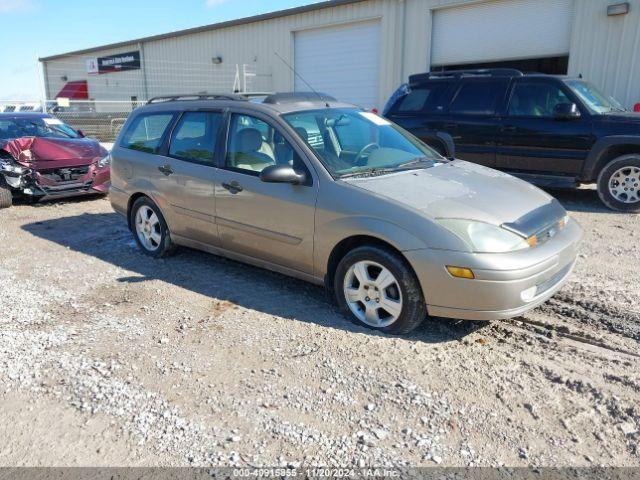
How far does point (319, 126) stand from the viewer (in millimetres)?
4539

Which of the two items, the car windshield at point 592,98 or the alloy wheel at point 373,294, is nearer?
the alloy wheel at point 373,294

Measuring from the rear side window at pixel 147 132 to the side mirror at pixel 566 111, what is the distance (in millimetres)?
5451

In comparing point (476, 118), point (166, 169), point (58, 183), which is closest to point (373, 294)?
point (166, 169)

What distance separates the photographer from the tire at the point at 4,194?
8358mm

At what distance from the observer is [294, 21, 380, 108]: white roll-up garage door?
1639 cm

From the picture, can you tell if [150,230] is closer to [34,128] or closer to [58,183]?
[58,183]

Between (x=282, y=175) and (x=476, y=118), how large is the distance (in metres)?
5.45

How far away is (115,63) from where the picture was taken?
27.8 metres

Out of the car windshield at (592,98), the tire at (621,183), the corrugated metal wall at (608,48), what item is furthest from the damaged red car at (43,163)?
the corrugated metal wall at (608,48)

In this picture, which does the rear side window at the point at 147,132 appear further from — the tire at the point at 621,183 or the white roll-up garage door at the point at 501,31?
the white roll-up garage door at the point at 501,31

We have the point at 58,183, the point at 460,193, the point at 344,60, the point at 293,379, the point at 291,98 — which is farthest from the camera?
the point at 344,60

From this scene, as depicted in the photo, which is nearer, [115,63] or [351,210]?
[351,210]

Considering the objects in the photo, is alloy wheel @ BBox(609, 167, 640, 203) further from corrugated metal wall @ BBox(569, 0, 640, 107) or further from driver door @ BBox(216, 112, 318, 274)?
corrugated metal wall @ BBox(569, 0, 640, 107)

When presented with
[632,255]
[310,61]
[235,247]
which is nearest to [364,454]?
[235,247]
